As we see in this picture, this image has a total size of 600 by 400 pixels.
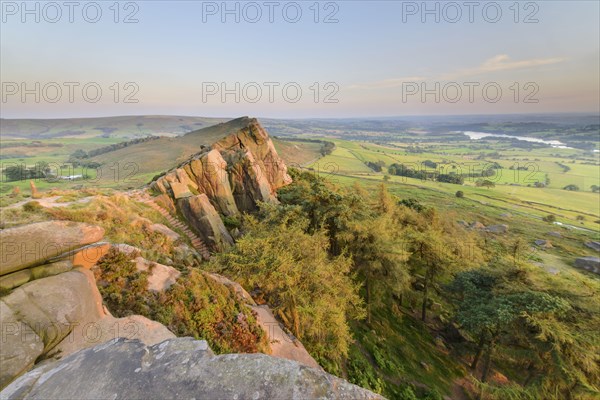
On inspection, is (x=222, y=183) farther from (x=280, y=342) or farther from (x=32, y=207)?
(x=280, y=342)

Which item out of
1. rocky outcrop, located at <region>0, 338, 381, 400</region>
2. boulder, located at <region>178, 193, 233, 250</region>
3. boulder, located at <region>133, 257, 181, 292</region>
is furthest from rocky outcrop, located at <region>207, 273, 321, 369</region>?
rocky outcrop, located at <region>0, 338, 381, 400</region>

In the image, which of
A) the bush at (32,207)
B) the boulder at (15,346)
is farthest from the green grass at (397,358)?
the bush at (32,207)

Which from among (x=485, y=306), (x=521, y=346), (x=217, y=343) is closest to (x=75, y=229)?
(x=217, y=343)

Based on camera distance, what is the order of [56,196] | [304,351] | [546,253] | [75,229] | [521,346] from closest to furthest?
[75,229] < [304,351] < [521,346] < [56,196] < [546,253]

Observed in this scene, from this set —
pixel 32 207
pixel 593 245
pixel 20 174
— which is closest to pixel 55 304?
pixel 32 207

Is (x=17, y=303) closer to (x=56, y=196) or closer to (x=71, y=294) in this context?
(x=71, y=294)
